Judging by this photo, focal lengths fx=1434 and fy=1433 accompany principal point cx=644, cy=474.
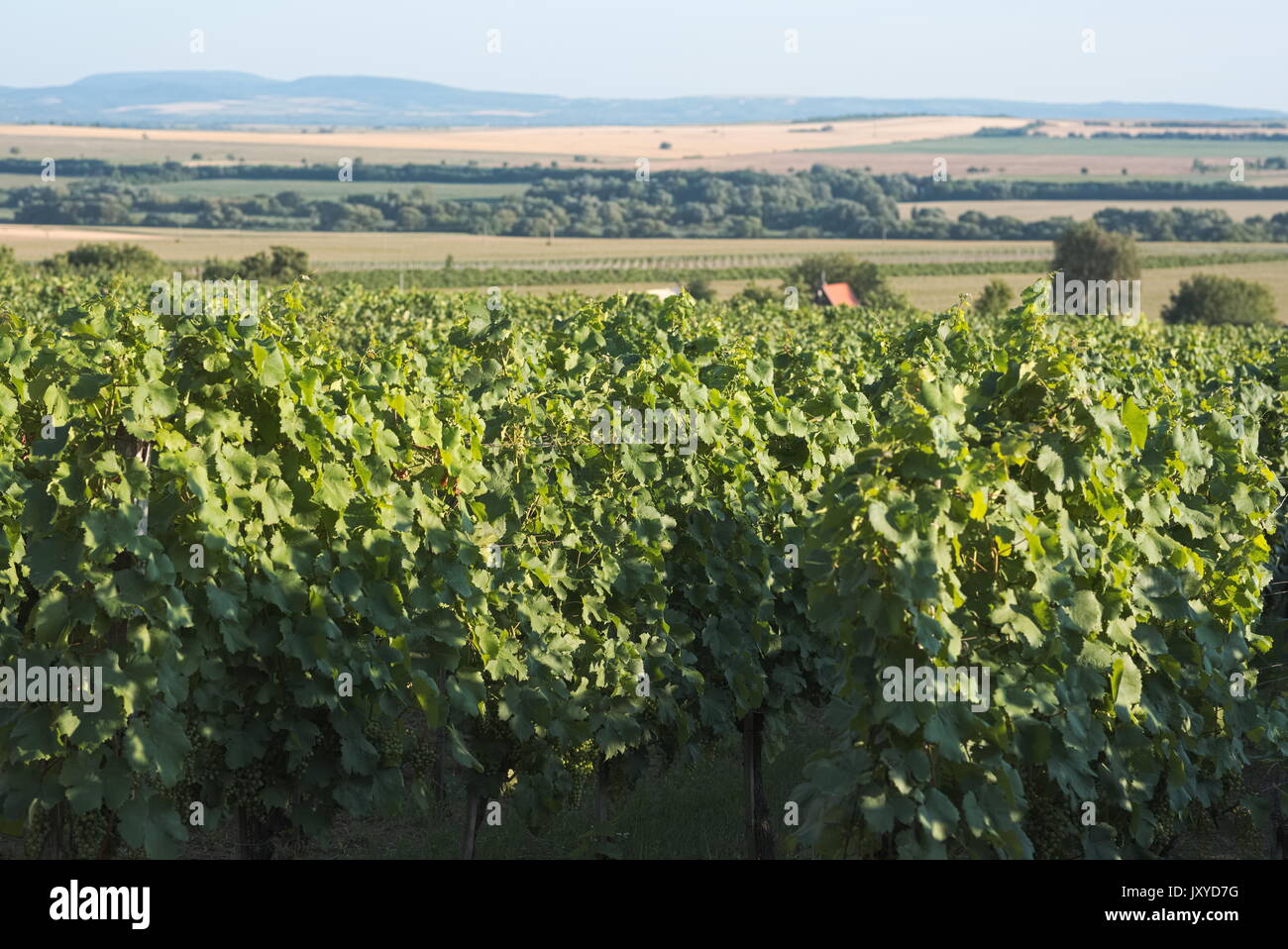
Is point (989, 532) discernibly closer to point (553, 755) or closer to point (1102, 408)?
point (1102, 408)

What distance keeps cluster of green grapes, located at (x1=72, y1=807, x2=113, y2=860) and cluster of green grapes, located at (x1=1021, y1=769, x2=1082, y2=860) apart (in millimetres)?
4589

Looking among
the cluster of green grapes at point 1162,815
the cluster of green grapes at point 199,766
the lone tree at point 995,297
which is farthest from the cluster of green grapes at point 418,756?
the lone tree at point 995,297

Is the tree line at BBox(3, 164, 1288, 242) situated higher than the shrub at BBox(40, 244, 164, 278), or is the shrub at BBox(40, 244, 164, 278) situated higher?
the tree line at BBox(3, 164, 1288, 242)

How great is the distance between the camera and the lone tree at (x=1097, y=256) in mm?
81750

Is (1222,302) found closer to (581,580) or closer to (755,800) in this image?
(755,800)

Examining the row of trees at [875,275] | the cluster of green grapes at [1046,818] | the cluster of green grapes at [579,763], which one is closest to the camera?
the cluster of green grapes at [1046,818]

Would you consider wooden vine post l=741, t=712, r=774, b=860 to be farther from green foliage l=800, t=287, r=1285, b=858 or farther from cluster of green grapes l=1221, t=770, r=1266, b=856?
cluster of green grapes l=1221, t=770, r=1266, b=856

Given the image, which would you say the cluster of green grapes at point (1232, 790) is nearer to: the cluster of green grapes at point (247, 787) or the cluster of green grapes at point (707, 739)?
the cluster of green grapes at point (707, 739)

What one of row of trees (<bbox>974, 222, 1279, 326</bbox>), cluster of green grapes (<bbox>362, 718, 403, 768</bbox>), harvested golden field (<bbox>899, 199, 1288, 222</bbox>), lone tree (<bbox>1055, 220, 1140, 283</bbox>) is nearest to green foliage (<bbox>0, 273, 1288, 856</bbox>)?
cluster of green grapes (<bbox>362, 718, 403, 768</bbox>)

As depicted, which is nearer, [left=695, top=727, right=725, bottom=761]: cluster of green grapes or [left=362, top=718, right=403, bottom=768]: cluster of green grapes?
[left=362, top=718, right=403, bottom=768]: cluster of green grapes

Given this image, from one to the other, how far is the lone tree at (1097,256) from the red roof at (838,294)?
16.0 m

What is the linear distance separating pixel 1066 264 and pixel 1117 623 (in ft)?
265

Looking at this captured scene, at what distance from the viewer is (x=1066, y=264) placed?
83.9 metres

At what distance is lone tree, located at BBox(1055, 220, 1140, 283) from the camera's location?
3219 inches
